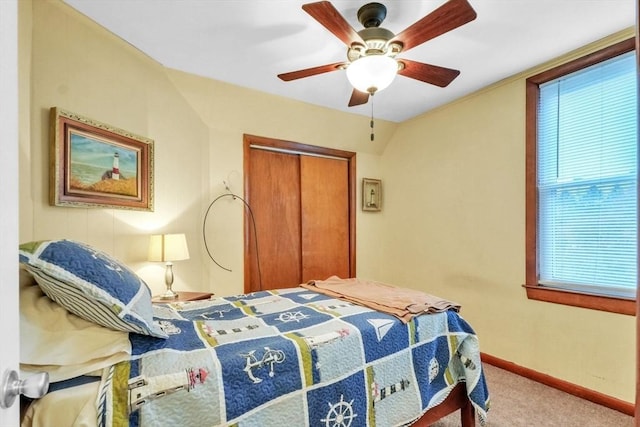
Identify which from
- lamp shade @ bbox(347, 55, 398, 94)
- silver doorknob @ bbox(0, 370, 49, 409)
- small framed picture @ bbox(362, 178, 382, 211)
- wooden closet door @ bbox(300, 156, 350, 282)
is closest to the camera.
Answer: silver doorknob @ bbox(0, 370, 49, 409)

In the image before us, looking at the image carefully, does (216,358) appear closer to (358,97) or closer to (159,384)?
(159,384)

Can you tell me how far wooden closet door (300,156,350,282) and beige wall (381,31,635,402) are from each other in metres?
0.69

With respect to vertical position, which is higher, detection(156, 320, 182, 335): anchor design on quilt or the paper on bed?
detection(156, 320, 182, 335): anchor design on quilt

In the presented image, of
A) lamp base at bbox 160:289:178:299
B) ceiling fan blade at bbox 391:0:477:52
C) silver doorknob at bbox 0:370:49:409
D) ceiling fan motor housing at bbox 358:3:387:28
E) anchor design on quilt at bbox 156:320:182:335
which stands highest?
ceiling fan motor housing at bbox 358:3:387:28

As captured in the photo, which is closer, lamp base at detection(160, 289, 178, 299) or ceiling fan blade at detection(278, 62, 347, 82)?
ceiling fan blade at detection(278, 62, 347, 82)

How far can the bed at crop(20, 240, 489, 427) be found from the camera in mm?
895

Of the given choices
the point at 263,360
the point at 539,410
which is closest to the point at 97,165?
the point at 263,360

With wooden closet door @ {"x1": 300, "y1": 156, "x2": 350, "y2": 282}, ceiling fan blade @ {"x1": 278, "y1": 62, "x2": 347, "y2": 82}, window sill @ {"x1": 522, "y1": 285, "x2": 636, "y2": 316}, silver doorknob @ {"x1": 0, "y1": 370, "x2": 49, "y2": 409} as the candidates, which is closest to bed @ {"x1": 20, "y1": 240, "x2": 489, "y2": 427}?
silver doorknob @ {"x1": 0, "y1": 370, "x2": 49, "y2": 409}

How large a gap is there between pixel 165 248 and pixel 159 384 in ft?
5.05

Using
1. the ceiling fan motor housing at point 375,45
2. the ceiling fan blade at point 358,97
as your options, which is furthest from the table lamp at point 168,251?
the ceiling fan motor housing at point 375,45

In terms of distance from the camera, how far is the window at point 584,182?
203 cm

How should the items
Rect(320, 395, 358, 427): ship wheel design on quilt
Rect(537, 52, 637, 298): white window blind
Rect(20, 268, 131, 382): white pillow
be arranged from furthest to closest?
Rect(537, 52, 637, 298): white window blind → Rect(320, 395, 358, 427): ship wheel design on quilt → Rect(20, 268, 131, 382): white pillow

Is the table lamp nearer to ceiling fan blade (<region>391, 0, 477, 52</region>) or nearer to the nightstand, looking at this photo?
the nightstand

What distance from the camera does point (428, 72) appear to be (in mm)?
1876
